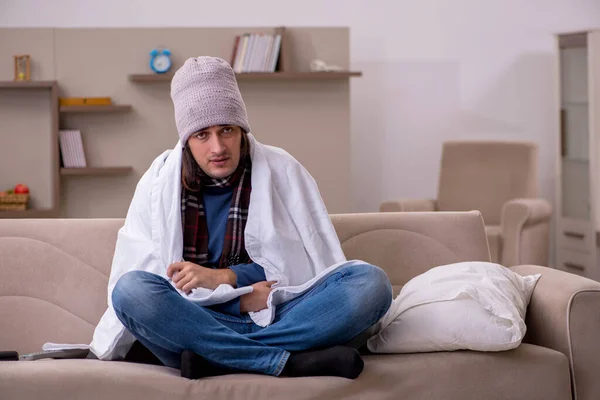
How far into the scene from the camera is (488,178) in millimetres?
5785

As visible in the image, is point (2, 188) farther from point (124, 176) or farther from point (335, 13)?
point (335, 13)

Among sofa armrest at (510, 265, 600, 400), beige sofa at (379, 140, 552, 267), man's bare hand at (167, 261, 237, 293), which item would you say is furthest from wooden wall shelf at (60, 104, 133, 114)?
sofa armrest at (510, 265, 600, 400)

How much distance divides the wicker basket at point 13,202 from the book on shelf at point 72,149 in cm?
33

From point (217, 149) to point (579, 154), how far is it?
164 inches

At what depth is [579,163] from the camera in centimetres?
607

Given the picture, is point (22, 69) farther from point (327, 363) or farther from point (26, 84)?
point (327, 363)

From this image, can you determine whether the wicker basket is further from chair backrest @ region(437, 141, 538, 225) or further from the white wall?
chair backrest @ region(437, 141, 538, 225)

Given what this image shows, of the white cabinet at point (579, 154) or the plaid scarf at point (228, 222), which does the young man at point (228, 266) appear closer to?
the plaid scarf at point (228, 222)

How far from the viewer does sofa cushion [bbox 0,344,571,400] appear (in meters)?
2.14

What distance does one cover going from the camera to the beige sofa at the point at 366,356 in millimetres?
2145

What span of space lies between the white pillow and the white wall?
4136 millimetres

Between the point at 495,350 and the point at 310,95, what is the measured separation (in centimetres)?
374

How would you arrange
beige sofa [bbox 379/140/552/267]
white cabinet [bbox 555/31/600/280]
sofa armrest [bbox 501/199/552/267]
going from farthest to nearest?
1. white cabinet [bbox 555/31/600/280]
2. beige sofa [bbox 379/140/552/267]
3. sofa armrest [bbox 501/199/552/267]

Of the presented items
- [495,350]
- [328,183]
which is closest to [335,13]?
[328,183]
